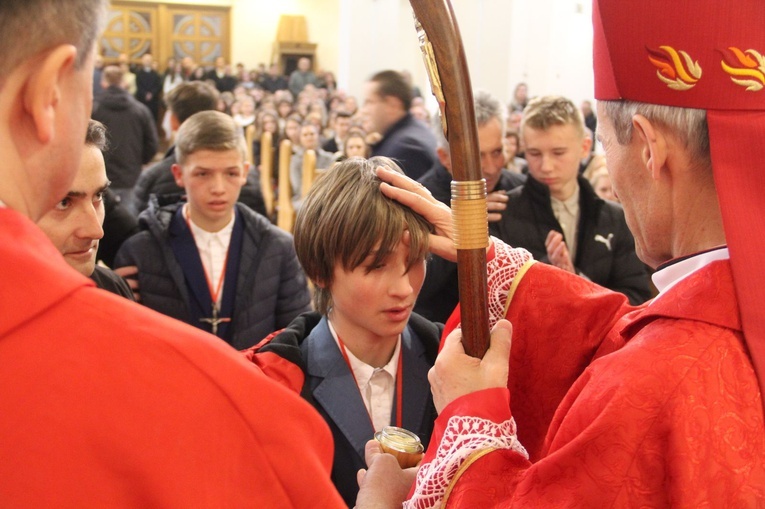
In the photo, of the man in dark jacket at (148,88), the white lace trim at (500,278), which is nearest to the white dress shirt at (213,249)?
the white lace trim at (500,278)

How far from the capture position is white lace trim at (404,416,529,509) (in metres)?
1.29

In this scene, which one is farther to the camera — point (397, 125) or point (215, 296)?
point (397, 125)

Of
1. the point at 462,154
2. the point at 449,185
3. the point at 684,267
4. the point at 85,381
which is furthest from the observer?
the point at 449,185

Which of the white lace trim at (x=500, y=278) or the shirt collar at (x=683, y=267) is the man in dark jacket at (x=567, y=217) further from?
the shirt collar at (x=683, y=267)

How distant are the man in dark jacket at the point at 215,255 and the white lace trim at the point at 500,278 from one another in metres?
1.66

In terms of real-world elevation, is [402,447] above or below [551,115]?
below

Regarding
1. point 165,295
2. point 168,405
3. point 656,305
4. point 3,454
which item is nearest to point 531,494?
point 656,305

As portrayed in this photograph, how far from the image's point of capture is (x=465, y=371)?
1367 mm

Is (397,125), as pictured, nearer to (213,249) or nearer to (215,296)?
(213,249)

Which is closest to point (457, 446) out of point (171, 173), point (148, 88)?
point (171, 173)

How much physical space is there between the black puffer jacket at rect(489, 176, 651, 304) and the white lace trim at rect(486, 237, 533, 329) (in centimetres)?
163

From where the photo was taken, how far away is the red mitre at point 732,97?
1.17 metres

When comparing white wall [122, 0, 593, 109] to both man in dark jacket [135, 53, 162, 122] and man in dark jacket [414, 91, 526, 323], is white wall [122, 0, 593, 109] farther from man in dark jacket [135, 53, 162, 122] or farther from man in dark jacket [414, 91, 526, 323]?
man in dark jacket [414, 91, 526, 323]

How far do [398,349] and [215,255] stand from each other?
144 centimetres
